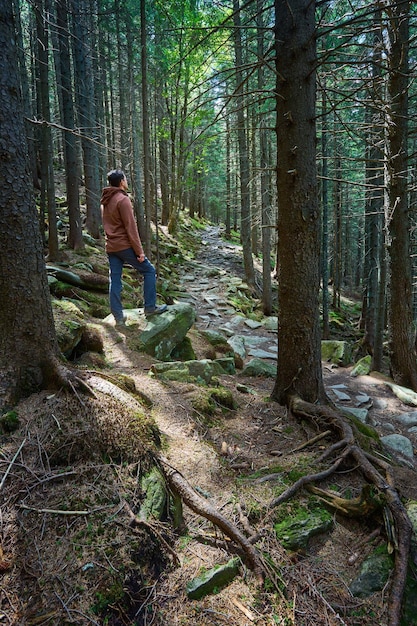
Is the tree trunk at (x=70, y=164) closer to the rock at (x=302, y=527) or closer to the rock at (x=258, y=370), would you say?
the rock at (x=258, y=370)

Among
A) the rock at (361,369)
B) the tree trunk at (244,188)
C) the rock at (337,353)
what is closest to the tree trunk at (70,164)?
the tree trunk at (244,188)

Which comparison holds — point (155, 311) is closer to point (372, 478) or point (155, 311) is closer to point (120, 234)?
point (120, 234)

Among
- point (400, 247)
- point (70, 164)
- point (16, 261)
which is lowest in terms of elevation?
point (16, 261)

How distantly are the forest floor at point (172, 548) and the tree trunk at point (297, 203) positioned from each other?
1078 millimetres

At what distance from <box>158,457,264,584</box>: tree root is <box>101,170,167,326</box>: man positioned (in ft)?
12.8

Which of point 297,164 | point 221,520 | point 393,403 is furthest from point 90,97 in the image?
point 221,520

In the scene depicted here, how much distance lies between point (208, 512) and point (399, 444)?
Result: 12.1 ft

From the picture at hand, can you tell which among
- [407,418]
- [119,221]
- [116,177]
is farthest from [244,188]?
[407,418]

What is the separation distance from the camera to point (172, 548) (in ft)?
7.21

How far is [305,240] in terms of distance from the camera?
4.06 m

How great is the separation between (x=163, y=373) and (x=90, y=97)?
39.5 feet

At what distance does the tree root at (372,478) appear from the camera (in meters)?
2.11

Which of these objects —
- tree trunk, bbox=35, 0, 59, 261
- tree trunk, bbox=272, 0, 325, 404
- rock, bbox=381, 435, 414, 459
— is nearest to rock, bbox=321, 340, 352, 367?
rock, bbox=381, 435, 414, 459

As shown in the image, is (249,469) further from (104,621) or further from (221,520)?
(104,621)
